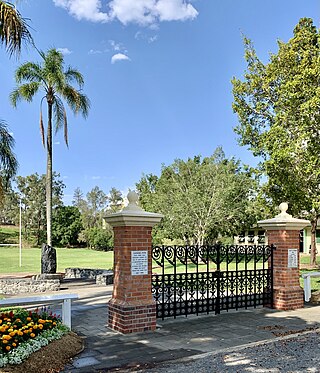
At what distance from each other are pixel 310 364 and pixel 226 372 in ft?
3.84

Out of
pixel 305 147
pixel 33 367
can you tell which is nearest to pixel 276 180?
pixel 305 147

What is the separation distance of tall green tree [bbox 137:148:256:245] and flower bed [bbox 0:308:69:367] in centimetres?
1891

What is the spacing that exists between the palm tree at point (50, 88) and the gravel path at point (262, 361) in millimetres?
12454

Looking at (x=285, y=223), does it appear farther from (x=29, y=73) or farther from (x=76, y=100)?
(x=29, y=73)

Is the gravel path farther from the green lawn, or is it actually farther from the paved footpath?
the green lawn

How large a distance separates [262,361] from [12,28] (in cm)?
644

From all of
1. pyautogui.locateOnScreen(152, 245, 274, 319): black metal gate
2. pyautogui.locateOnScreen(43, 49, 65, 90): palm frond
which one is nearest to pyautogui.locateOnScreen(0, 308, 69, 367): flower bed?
pyautogui.locateOnScreen(152, 245, 274, 319): black metal gate

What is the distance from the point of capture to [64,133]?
58.9 ft

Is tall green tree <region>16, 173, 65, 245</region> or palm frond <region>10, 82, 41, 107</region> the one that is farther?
tall green tree <region>16, 173, 65, 245</region>

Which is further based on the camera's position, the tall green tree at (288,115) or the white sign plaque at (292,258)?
the tall green tree at (288,115)

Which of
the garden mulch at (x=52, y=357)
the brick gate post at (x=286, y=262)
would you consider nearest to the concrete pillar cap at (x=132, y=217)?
the garden mulch at (x=52, y=357)

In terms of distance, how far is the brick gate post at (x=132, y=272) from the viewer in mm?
6832

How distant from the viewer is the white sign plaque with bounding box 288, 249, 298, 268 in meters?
9.23

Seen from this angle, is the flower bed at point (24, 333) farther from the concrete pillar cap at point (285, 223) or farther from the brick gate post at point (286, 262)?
the concrete pillar cap at point (285, 223)
